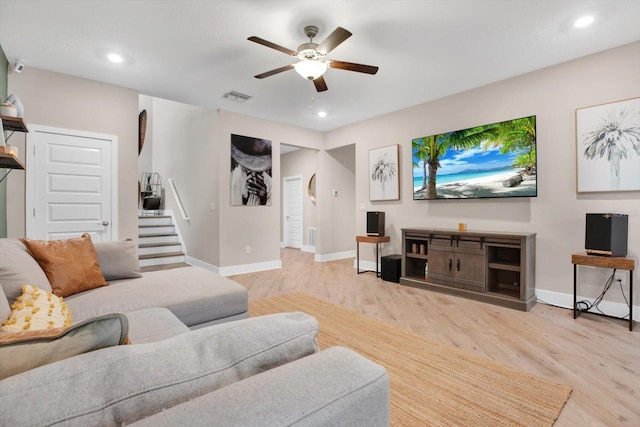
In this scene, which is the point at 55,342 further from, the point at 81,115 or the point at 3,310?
the point at 81,115

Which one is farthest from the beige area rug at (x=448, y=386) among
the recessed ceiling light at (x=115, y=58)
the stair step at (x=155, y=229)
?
the stair step at (x=155, y=229)

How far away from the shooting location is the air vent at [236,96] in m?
4.31

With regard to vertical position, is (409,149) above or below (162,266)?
above

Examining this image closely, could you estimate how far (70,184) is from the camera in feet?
12.3

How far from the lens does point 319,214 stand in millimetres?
6492

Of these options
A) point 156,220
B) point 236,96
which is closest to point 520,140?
point 236,96

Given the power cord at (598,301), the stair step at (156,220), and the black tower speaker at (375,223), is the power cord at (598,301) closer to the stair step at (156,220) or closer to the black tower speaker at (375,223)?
the black tower speaker at (375,223)

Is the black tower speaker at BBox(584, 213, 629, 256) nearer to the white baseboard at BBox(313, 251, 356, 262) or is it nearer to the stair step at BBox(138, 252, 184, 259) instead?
the white baseboard at BBox(313, 251, 356, 262)

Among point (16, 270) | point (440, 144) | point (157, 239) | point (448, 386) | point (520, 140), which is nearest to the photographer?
point (16, 270)

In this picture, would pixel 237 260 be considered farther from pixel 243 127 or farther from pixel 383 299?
pixel 383 299

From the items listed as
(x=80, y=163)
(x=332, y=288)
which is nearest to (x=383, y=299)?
(x=332, y=288)

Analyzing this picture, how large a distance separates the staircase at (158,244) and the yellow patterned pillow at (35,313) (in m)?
4.05

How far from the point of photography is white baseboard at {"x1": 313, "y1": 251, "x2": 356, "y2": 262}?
6.48 meters

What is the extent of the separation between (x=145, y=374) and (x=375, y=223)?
4603 millimetres
